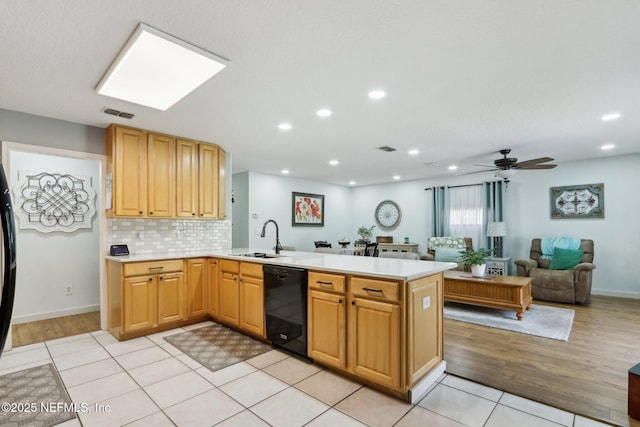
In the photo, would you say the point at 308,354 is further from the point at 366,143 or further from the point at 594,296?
the point at 594,296

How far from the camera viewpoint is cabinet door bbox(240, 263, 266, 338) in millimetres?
3275

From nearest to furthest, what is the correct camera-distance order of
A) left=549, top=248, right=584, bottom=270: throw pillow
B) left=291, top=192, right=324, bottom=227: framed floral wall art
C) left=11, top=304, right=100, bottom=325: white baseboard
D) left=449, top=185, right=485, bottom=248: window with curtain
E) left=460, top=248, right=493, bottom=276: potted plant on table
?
left=11, top=304, right=100, bottom=325: white baseboard, left=460, top=248, right=493, bottom=276: potted plant on table, left=549, top=248, right=584, bottom=270: throw pillow, left=449, top=185, right=485, bottom=248: window with curtain, left=291, top=192, right=324, bottom=227: framed floral wall art

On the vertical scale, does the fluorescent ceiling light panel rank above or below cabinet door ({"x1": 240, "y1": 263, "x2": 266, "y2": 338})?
above

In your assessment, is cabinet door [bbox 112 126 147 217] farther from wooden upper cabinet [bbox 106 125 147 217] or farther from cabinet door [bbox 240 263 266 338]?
cabinet door [bbox 240 263 266 338]

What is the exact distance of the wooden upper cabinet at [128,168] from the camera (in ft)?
12.0

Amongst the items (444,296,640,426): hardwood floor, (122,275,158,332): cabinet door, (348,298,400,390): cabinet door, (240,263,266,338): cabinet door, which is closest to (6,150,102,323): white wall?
(122,275,158,332): cabinet door

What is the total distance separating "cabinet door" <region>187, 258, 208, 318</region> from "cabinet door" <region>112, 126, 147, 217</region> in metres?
0.88

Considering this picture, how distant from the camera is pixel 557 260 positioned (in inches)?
214

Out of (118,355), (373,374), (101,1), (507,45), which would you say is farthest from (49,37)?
(373,374)

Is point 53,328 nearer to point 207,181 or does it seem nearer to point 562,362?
point 207,181

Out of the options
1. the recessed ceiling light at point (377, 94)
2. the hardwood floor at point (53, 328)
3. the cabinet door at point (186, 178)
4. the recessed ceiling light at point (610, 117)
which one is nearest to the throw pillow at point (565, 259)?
the recessed ceiling light at point (610, 117)

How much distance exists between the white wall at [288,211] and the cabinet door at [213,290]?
2.70m

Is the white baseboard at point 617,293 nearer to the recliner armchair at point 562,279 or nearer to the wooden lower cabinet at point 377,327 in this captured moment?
the recliner armchair at point 562,279

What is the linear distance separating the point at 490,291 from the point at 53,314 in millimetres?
5925
